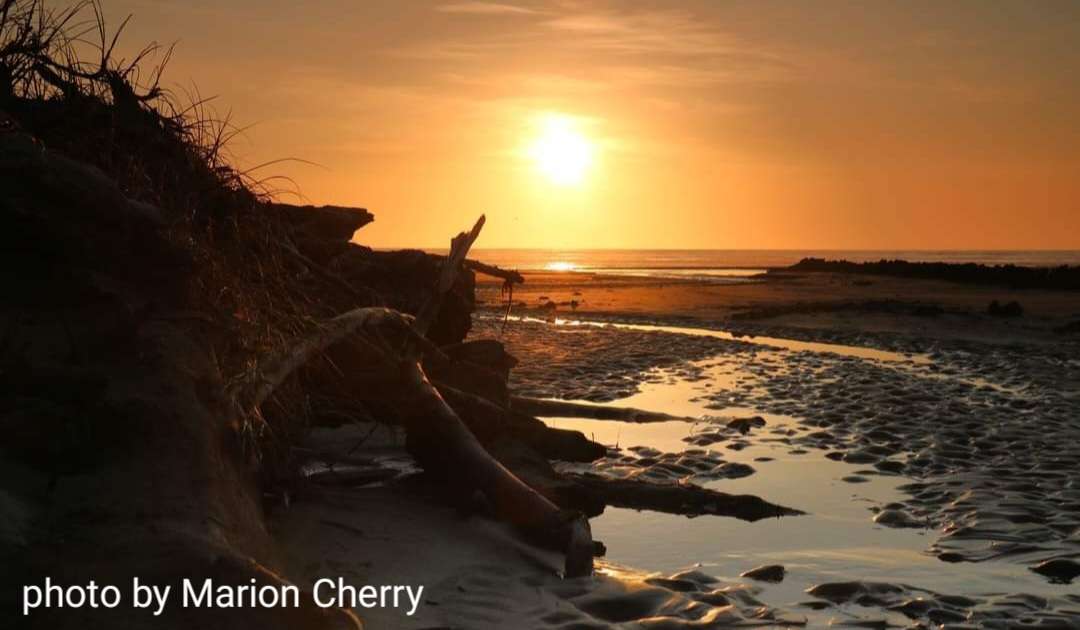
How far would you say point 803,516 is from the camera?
25.5ft

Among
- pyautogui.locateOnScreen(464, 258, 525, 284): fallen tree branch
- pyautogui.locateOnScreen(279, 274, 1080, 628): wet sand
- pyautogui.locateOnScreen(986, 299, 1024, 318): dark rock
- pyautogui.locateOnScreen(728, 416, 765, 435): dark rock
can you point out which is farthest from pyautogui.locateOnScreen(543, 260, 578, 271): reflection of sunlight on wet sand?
pyautogui.locateOnScreen(464, 258, 525, 284): fallen tree branch

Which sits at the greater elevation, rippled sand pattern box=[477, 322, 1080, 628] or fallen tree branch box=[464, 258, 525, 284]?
fallen tree branch box=[464, 258, 525, 284]

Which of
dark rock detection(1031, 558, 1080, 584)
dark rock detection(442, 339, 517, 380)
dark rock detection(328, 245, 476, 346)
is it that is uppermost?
dark rock detection(328, 245, 476, 346)

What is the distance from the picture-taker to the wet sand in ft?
17.9

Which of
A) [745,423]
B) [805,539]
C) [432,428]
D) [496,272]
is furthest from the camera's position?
[745,423]

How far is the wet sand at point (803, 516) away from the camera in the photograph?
17.9 feet

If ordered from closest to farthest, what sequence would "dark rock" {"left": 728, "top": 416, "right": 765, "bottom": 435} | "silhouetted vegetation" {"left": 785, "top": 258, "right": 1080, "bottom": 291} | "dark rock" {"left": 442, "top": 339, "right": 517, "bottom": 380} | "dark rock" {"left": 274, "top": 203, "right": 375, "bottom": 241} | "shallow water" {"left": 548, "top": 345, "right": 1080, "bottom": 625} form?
1. "shallow water" {"left": 548, "top": 345, "right": 1080, "bottom": 625}
2. "dark rock" {"left": 274, "top": 203, "right": 375, "bottom": 241}
3. "dark rock" {"left": 442, "top": 339, "right": 517, "bottom": 380}
4. "dark rock" {"left": 728, "top": 416, "right": 765, "bottom": 435}
5. "silhouetted vegetation" {"left": 785, "top": 258, "right": 1080, "bottom": 291}

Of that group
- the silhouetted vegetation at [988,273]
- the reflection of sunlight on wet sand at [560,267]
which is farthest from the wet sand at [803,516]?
the reflection of sunlight on wet sand at [560,267]

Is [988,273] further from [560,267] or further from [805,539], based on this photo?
[560,267]

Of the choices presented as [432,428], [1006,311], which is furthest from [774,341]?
[432,428]

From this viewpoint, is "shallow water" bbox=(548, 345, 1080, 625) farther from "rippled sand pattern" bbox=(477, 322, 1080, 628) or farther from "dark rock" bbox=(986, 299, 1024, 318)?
"dark rock" bbox=(986, 299, 1024, 318)

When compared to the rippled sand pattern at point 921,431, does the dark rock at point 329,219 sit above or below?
above

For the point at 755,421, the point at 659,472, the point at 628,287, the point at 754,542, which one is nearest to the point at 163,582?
the point at 754,542

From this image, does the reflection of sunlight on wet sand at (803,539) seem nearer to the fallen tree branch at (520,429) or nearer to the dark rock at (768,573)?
the dark rock at (768,573)
